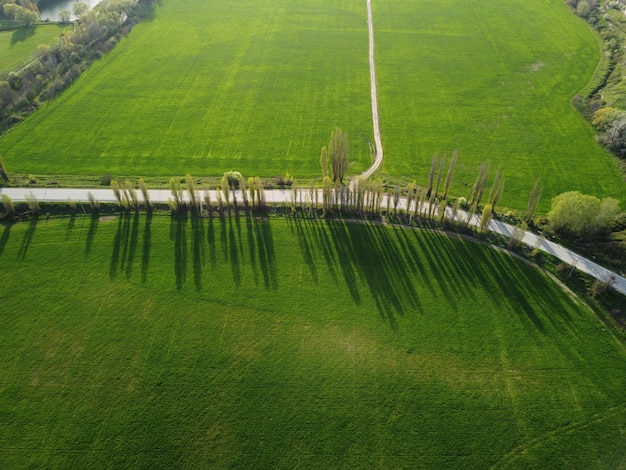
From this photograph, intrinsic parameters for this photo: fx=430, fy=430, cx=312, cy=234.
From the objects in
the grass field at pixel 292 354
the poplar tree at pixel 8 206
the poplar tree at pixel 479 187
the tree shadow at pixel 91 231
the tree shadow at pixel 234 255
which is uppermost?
the poplar tree at pixel 479 187

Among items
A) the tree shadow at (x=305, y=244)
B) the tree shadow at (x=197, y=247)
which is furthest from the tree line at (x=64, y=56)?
the tree shadow at (x=305, y=244)

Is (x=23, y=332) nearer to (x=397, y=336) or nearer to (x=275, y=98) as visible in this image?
(x=397, y=336)

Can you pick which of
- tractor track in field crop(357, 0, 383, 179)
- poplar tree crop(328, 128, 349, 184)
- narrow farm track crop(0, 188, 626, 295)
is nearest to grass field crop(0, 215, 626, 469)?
narrow farm track crop(0, 188, 626, 295)

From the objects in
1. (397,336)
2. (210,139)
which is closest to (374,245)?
(397,336)

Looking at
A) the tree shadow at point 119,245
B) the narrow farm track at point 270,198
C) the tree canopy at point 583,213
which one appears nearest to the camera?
the tree shadow at point 119,245

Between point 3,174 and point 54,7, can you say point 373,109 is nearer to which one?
point 3,174

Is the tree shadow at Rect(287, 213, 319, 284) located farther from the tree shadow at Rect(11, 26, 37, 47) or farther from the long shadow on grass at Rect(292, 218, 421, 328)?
the tree shadow at Rect(11, 26, 37, 47)

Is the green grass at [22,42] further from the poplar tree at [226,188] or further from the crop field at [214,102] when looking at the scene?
the poplar tree at [226,188]
